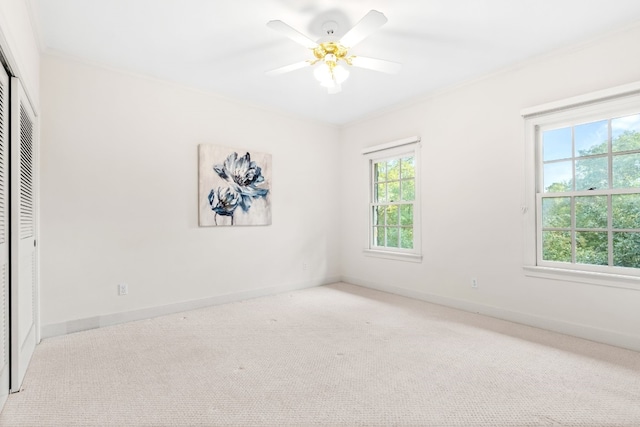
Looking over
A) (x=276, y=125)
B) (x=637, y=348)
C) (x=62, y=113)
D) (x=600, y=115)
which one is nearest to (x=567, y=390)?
(x=637, y=348)

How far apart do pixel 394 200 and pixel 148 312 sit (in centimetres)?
321

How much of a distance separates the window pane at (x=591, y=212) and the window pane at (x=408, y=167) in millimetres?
1799

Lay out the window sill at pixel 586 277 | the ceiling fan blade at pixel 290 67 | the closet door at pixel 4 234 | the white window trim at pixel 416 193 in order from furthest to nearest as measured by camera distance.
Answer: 1. the white window trim at pixel 416 193
2. the ceiling fan blade at pixel 290 67
3. the window sill at pixel 586 277
4. the closet door at pixel 4 234

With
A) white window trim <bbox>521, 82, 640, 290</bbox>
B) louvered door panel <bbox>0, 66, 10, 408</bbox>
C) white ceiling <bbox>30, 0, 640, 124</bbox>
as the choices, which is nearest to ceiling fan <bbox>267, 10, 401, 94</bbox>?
white ceiling <bbox>30, 0, 640, 124</bbox>

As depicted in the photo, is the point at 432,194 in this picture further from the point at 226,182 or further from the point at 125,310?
the point at 125,310

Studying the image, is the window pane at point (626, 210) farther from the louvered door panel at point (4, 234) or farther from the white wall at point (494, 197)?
the louvered door panel at point (4, 234)

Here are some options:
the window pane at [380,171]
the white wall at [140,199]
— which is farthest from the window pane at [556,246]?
the white wall at [140,199]

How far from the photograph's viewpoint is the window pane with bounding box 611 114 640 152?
2703mm

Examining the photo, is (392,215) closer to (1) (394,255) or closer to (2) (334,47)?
(1) (394,255)

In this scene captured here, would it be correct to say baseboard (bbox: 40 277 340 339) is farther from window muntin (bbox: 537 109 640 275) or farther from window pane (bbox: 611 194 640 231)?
window pane (bbox: 611 194 640 231)

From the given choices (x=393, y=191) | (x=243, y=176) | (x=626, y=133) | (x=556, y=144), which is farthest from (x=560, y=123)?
(x=243, y=176)

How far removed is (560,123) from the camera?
308cm

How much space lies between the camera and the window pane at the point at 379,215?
4.79 metres

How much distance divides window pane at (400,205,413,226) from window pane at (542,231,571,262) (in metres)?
1.51
